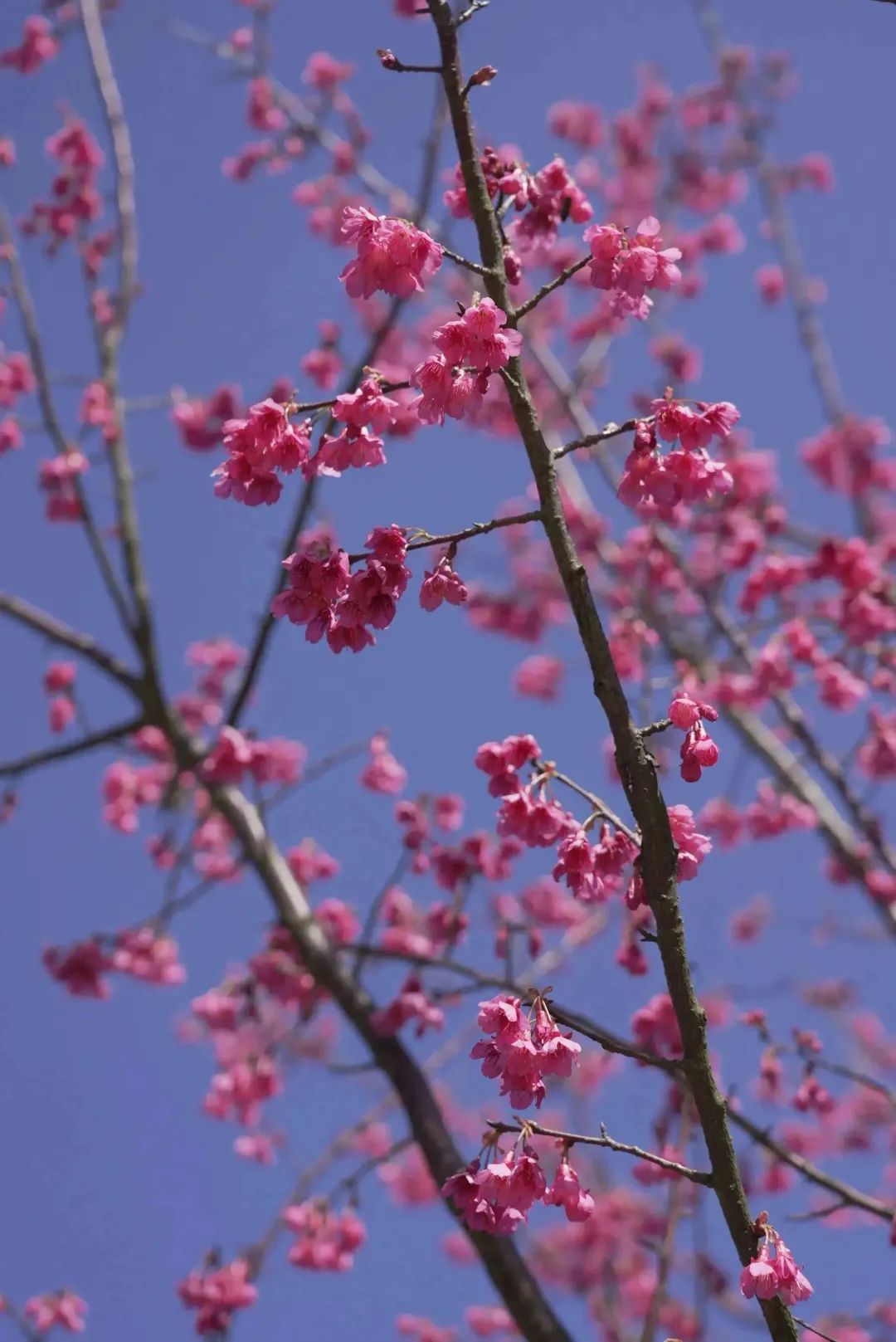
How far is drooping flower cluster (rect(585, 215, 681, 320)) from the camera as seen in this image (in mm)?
3016

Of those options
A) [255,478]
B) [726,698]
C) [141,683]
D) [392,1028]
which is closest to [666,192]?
[726,698]

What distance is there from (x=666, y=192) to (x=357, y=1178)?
821 cm

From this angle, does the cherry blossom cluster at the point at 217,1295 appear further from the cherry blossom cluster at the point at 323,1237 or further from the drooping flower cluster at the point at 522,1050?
the drooping flower cluster at the point at 522,1050

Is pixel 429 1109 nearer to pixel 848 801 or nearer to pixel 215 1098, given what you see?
pixel 215 1098

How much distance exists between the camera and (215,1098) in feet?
21.5

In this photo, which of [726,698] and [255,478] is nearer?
[255,478]

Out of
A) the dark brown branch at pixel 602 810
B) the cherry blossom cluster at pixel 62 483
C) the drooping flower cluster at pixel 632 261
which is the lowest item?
the dark brown branch at pixel 602 810

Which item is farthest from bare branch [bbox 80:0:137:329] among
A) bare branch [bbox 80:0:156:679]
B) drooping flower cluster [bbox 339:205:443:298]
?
drooping flower cluster [bbox 339:205:443:298]

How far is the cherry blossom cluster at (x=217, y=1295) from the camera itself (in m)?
5.46

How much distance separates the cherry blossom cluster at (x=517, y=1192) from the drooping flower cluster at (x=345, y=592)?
119 cm

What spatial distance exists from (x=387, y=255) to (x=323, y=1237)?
15.0ft

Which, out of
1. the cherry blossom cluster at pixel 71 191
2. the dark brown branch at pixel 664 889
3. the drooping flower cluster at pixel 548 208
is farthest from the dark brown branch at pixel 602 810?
the cherry blossom cluster at pixel 71 191

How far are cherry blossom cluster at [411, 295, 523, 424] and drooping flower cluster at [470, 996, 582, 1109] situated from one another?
130cm

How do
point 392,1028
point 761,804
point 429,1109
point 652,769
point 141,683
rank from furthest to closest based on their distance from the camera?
point 761,804
point 141,683
point 392,1028
point 429,1109
point 652,769
